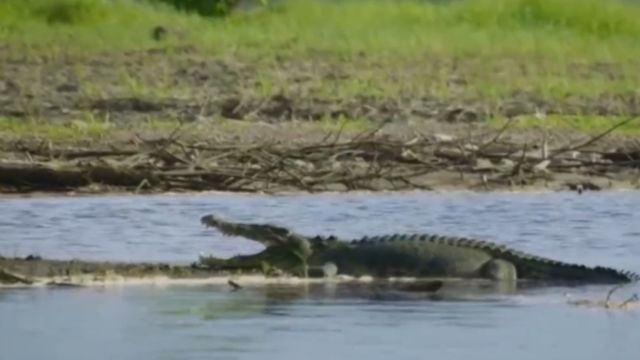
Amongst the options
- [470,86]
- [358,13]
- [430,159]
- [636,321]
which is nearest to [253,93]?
[470,86]

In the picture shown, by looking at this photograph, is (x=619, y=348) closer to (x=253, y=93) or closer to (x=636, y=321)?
(x=636, y=321)

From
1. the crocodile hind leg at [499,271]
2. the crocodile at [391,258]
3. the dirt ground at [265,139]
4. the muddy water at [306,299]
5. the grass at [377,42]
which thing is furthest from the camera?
the grass at [377,42]

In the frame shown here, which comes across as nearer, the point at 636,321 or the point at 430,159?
the point at 636,321

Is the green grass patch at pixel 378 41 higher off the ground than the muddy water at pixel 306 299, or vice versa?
the green grass patch at pixel 378 41

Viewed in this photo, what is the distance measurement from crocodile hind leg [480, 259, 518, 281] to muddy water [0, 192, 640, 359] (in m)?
0.49

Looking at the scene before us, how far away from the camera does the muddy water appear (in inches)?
447

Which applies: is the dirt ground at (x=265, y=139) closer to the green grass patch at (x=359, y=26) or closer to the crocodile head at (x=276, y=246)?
the green grass patch at (x=359, y=26)

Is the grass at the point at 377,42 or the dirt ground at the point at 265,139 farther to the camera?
the grass at the point at 377,42

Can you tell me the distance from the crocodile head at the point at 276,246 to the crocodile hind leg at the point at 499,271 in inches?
35.6

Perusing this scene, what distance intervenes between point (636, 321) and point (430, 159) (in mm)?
6360

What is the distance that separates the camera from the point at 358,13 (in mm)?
29156

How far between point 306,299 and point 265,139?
6655 millimetres

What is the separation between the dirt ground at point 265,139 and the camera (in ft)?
58.1

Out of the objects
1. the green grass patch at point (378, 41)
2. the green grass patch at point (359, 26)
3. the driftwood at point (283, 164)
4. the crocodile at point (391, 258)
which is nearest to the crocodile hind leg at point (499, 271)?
the crocodile at point (391, 258)
